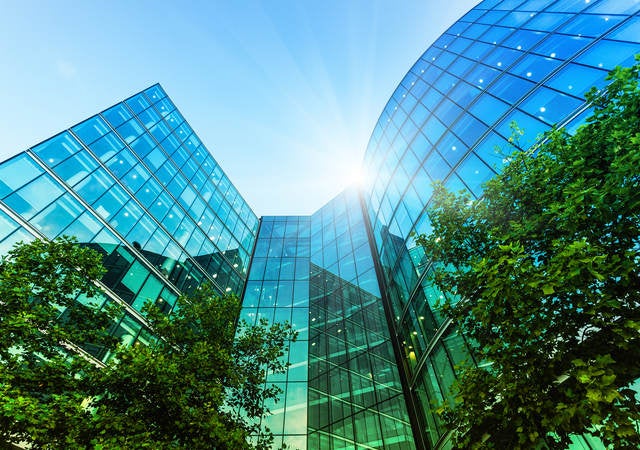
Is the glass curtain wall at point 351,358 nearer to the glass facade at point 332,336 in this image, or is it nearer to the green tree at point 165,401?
the glass facade at point 332,336

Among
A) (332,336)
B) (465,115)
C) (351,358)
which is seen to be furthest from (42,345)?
(465,115)

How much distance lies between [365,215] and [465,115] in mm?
12621

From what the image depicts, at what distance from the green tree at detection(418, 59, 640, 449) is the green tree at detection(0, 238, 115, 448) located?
28.3ft

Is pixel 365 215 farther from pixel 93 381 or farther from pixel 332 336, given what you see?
pixel 93 381

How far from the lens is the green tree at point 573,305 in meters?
4.27

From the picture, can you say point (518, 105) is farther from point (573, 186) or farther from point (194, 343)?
point (194, 343)

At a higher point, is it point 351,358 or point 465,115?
point 465,115

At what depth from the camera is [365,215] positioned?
86.9 feet

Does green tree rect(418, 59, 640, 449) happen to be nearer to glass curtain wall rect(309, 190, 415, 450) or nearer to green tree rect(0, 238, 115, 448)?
green tree rect(0, 238, 115, 448)

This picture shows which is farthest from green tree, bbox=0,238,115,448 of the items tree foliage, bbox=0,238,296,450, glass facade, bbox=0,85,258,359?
glass facade, bbox=0,85,258,359

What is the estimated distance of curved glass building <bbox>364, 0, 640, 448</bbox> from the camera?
36.7ft

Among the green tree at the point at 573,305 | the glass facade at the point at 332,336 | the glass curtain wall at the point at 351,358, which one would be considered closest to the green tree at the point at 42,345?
the green tree at the point at 573,305

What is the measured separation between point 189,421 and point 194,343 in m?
3.16

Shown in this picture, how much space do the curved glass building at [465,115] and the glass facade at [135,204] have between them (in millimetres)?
15156
